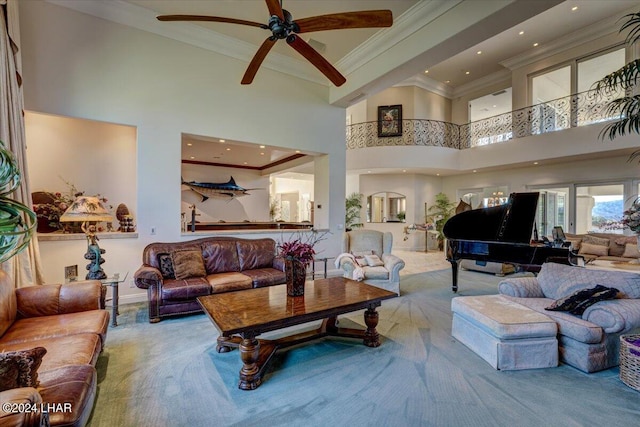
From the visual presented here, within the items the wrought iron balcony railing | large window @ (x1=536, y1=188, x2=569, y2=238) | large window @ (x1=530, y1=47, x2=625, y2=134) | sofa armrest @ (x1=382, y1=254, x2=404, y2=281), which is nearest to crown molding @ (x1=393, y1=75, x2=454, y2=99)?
the wrought iron balcony railing

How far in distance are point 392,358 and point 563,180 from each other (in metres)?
8.95

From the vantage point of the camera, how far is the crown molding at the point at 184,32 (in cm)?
392

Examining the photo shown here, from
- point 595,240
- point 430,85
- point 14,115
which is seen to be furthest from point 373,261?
point 430,85

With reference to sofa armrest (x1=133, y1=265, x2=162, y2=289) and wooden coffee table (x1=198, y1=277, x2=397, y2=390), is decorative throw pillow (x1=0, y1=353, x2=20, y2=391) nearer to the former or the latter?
wooden coffee table (x1=198, y1=277, x2=397, y2=390)

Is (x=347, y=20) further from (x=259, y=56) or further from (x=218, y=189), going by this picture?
(x=218, y=189)

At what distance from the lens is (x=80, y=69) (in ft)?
12.6

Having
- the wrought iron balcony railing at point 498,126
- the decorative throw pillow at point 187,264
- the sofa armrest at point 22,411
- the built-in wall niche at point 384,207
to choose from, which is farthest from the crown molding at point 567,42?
the sofa armrest at point 22,411

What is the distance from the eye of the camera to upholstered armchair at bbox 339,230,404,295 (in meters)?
4.56

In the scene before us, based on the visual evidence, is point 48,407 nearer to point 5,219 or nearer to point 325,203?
point 5,219

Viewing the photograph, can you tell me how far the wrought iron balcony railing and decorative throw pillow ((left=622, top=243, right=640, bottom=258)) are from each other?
320 cm

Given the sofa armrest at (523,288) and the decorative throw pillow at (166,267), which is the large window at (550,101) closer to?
the sofa armrest at (523,288)

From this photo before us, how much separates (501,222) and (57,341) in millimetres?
5767

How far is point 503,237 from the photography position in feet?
15.4

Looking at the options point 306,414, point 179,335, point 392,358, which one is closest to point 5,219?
point 306,414
